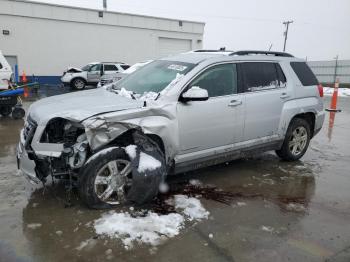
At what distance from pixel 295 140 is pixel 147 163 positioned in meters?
3.15

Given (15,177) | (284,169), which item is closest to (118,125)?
(15,177)

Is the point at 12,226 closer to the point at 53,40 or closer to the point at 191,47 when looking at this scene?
the point at 53,40

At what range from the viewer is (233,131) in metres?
4.89

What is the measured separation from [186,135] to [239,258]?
171cm

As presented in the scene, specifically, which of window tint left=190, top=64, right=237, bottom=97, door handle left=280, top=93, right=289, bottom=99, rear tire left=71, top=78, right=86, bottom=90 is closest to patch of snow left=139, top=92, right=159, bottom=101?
window tint left=190, top=64, right=237, bottom=97

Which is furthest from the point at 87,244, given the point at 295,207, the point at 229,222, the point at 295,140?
the point at 295,140

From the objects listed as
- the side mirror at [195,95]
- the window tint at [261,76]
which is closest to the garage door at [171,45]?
the window tint at [261,76]

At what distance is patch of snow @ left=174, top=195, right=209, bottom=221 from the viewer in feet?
12.8

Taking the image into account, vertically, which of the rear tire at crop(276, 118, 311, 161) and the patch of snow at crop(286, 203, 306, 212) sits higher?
the rear tire at crop(276, 118, 311, 161)

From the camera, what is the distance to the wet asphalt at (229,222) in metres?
3.17

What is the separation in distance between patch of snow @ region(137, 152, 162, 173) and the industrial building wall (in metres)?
29.2

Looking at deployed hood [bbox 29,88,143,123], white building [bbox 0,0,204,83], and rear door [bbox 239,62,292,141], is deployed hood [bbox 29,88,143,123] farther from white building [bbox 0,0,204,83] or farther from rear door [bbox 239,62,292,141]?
white building [bbox 0,0,204,83]

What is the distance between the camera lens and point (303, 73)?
19.7ft

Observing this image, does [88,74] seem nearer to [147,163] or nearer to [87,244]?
[147,163]
